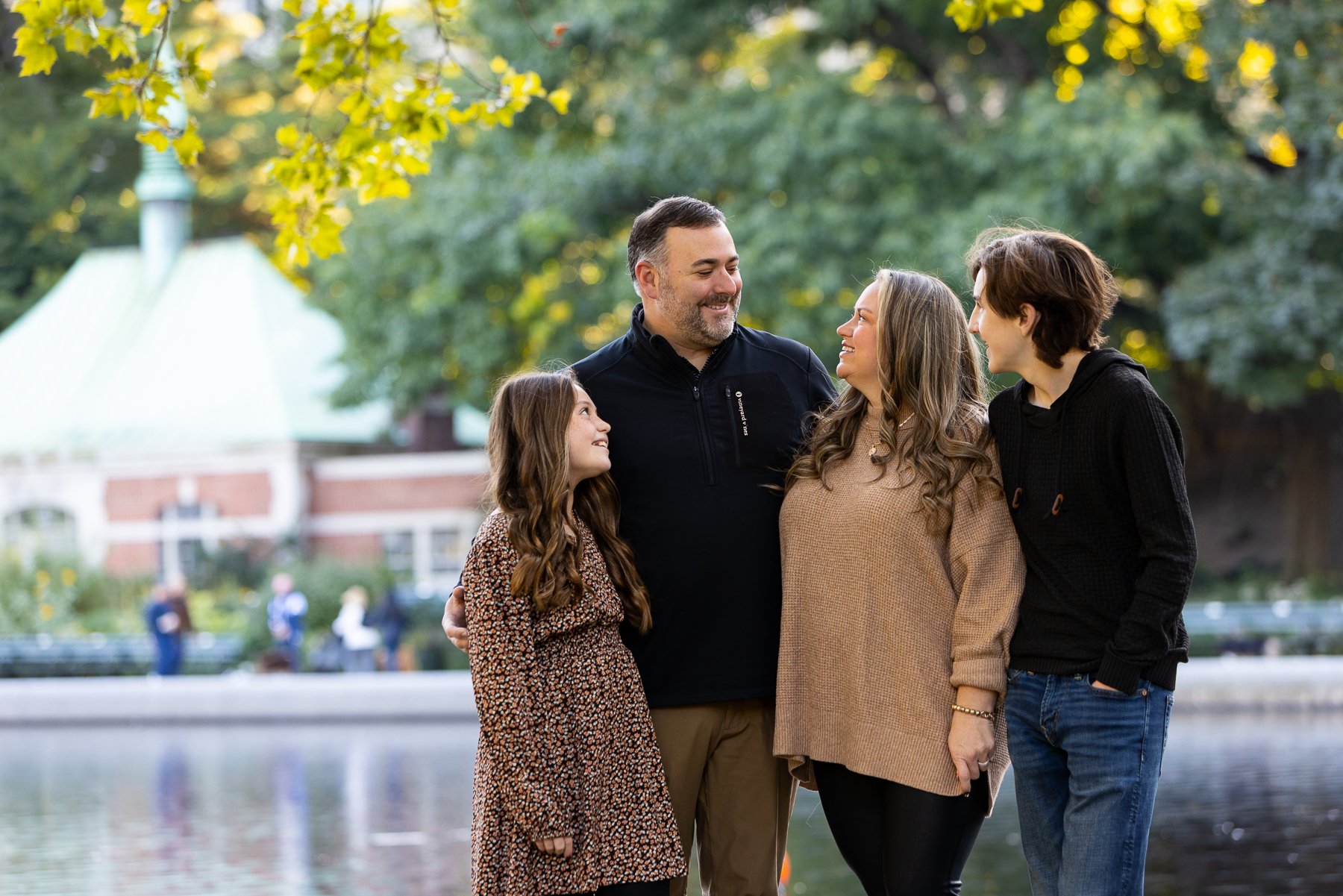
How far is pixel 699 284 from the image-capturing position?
4.45m

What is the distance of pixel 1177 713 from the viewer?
1545 cm

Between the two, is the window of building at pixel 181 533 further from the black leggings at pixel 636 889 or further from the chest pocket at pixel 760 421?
the black leggings at pixel 636 889

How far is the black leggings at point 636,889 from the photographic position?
158 inches

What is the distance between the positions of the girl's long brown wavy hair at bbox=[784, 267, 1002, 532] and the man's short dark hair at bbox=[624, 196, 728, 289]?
0.56 meters

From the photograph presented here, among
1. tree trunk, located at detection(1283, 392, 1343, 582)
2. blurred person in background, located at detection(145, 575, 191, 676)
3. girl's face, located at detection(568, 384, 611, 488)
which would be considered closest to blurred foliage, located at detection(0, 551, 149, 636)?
blurred person in background, located at detection(145, 575, 191, 676)

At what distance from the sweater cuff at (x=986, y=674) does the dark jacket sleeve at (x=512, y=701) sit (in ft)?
3.40

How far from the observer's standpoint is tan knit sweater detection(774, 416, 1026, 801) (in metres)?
3.88

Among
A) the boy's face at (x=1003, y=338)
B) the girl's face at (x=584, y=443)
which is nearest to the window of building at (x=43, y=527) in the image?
the girl's face at (x=584, y=443)

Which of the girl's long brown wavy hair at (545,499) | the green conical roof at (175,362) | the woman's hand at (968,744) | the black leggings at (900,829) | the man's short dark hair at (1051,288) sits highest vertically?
the green conical roof at (175,362)

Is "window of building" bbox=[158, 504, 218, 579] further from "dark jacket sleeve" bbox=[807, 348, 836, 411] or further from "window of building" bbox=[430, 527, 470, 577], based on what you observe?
"dark jacket sleeve" bbox=[807, 348, 836, 411]

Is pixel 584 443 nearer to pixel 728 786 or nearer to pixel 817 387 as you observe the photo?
pixel 817 387

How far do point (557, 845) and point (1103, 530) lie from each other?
151cm

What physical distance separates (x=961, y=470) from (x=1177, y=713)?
41.0 feet

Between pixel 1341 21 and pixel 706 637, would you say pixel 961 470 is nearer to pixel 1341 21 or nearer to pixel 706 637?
pixel 706 637
